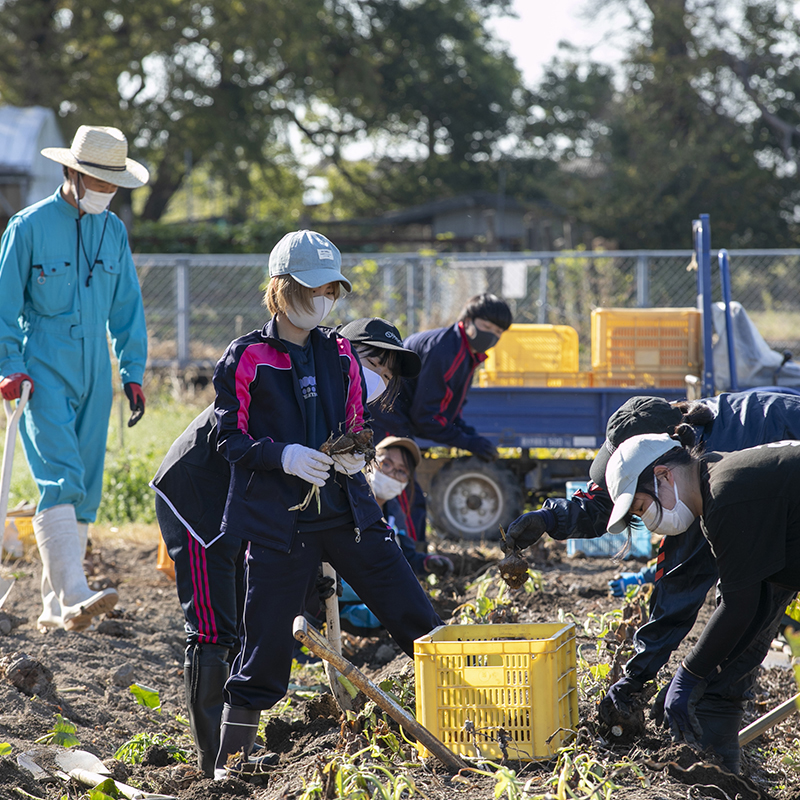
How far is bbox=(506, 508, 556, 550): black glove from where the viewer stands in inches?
130

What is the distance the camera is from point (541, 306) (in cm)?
1078

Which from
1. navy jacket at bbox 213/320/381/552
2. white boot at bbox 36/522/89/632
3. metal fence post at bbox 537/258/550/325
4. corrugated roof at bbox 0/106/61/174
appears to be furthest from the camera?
corrugated roof at bbox 0/106/61/174

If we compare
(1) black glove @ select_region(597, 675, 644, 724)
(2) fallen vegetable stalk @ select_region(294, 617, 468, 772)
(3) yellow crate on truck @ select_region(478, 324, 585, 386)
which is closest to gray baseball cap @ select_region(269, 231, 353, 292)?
(2) fallen vegetable stalk @ select_region(294, 617, 468, 772)

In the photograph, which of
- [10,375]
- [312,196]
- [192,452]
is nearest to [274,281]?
[192,452]

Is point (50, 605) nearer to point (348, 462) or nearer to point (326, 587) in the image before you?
point (326, 587)

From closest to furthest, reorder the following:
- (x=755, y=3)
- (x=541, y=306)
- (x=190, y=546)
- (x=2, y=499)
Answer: (x=190, y=546) < (x=2, y=499) < (x=541, y=306) < (x=755, y=3)

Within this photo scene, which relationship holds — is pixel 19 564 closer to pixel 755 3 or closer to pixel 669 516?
pixel 669 516

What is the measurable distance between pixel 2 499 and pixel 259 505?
1799mm

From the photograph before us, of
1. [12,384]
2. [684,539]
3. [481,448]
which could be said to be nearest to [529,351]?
[481,448]

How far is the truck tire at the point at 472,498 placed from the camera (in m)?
7.84

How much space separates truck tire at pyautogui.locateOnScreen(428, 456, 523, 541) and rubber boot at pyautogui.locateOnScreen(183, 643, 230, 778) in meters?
4.61

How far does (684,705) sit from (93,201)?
347 centimetres

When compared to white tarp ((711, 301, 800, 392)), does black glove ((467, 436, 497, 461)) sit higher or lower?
lower

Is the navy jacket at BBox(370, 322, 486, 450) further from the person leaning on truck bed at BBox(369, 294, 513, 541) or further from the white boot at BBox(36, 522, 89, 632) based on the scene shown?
the white boot at BBox(36, 522, 89, 632)
